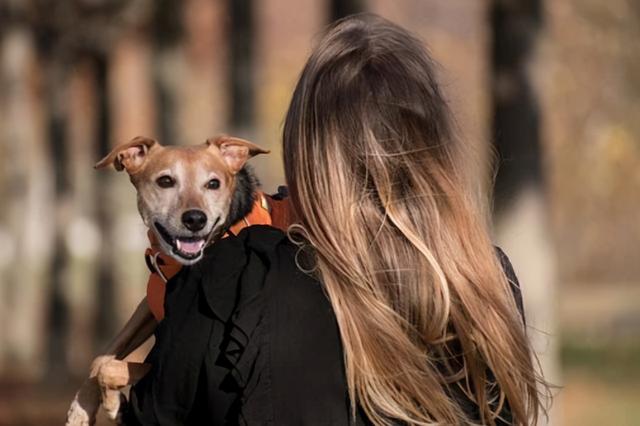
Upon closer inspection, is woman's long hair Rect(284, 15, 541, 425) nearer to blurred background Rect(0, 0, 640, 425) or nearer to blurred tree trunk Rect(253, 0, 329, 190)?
blurred background Rect(0, 0, 640, 425)

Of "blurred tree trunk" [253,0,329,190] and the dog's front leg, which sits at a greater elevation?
"blurred tree trunk" [253,0,329,190]

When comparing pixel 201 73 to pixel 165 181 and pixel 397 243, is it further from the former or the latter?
pixel 397 243

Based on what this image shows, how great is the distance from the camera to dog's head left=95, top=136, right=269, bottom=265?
477cm

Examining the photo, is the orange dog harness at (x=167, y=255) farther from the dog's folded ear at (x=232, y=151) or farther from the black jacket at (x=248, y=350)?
the black jacket at (x=248, y=350)

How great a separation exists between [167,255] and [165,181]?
51 centimetres

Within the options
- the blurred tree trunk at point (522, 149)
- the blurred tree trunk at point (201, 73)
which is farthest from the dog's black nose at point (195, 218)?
the blurred tree trunk at point (201, 73)

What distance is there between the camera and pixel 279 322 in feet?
11.8

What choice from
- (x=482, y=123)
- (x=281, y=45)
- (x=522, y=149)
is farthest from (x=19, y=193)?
(x=522, y=149)

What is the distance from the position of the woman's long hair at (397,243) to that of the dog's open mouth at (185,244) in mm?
780

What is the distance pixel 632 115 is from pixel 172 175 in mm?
17455

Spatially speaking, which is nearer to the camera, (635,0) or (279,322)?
(279,322)

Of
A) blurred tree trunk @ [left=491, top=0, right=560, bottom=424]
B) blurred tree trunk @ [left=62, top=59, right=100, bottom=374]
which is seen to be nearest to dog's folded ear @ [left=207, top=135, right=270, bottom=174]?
blurred tree trunk @ [left=491, top=0, right=560, bottom=424]

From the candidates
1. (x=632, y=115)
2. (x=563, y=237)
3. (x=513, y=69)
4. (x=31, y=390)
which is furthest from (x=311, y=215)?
(x=563, y=237)

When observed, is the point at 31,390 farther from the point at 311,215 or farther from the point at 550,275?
the point at 311,215
